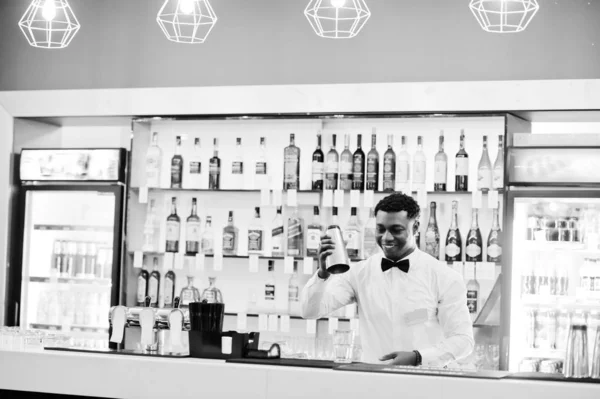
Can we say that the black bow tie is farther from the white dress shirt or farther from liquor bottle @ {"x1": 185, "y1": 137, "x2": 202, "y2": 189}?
liquor bottle @ {"x1": 185, "y1": 137, "x2": 202, "y2": 189}

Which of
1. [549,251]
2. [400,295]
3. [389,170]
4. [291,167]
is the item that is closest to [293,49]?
[291,167]

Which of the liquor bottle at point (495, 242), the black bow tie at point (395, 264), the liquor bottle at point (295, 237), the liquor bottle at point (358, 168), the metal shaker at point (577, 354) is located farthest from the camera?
the liquor bottle at point (295, 237)

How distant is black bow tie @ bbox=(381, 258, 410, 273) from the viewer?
4.02 meters

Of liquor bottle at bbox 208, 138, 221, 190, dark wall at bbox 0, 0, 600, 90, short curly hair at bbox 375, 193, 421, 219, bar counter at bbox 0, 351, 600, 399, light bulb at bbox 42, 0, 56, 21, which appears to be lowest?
bar counter at bbox 0, 351, 600, 399

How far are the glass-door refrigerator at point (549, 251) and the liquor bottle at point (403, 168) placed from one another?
0.63m

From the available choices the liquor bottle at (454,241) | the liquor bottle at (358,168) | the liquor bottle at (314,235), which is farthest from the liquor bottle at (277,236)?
the liquor bottle at (454,241)

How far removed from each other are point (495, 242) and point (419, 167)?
2.13ft

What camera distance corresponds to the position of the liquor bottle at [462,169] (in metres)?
5.34

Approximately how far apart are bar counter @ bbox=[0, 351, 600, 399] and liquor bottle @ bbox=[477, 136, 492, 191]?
2570 mm

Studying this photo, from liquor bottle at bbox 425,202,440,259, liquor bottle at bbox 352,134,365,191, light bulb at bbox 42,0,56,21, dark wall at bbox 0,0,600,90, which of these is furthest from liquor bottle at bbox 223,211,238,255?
light bulb at bbox 42,0,56,21

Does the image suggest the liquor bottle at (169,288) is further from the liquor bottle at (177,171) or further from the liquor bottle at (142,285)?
the liquor bottle at (177,171)

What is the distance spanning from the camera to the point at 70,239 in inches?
247

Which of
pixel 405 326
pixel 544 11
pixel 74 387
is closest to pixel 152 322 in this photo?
pixel 74 387

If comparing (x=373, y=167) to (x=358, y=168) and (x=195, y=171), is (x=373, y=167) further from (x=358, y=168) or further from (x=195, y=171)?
(x=195, y=171)
